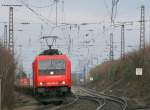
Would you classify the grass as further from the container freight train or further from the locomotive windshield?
the locomotive windshield

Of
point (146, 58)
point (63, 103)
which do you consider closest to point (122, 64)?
point (146, 58)

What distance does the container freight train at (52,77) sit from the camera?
38250mm

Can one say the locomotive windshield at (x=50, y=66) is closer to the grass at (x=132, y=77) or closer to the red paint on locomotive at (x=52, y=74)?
the red paint on locomotive at (x=52, y=74)

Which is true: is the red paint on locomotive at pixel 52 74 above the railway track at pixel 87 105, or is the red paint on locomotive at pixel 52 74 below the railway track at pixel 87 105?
above

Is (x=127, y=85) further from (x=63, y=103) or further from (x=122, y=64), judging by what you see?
(x=63, y=103)

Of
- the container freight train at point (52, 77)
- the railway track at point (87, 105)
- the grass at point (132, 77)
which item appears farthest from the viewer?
the grass at point (132, 77)

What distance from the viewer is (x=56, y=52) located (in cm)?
4000

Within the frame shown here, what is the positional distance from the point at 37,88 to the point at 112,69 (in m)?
52.1

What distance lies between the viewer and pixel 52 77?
1513 inches

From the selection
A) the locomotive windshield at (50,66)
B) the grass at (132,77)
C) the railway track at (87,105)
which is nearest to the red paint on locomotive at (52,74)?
the locomotive windshield at (50,66)

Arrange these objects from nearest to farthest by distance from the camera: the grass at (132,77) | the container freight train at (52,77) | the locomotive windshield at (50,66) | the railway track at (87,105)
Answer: the railway track at (87,105) → the container freight train at (52,77) → the locomotive windshield at (50,66) → the grass at (132,77)

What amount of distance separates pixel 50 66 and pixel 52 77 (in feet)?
3.00

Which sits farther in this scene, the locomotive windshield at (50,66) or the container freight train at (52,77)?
the locomotive windshield at (50,66)

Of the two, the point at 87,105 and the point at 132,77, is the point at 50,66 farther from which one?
the point at 132,77
